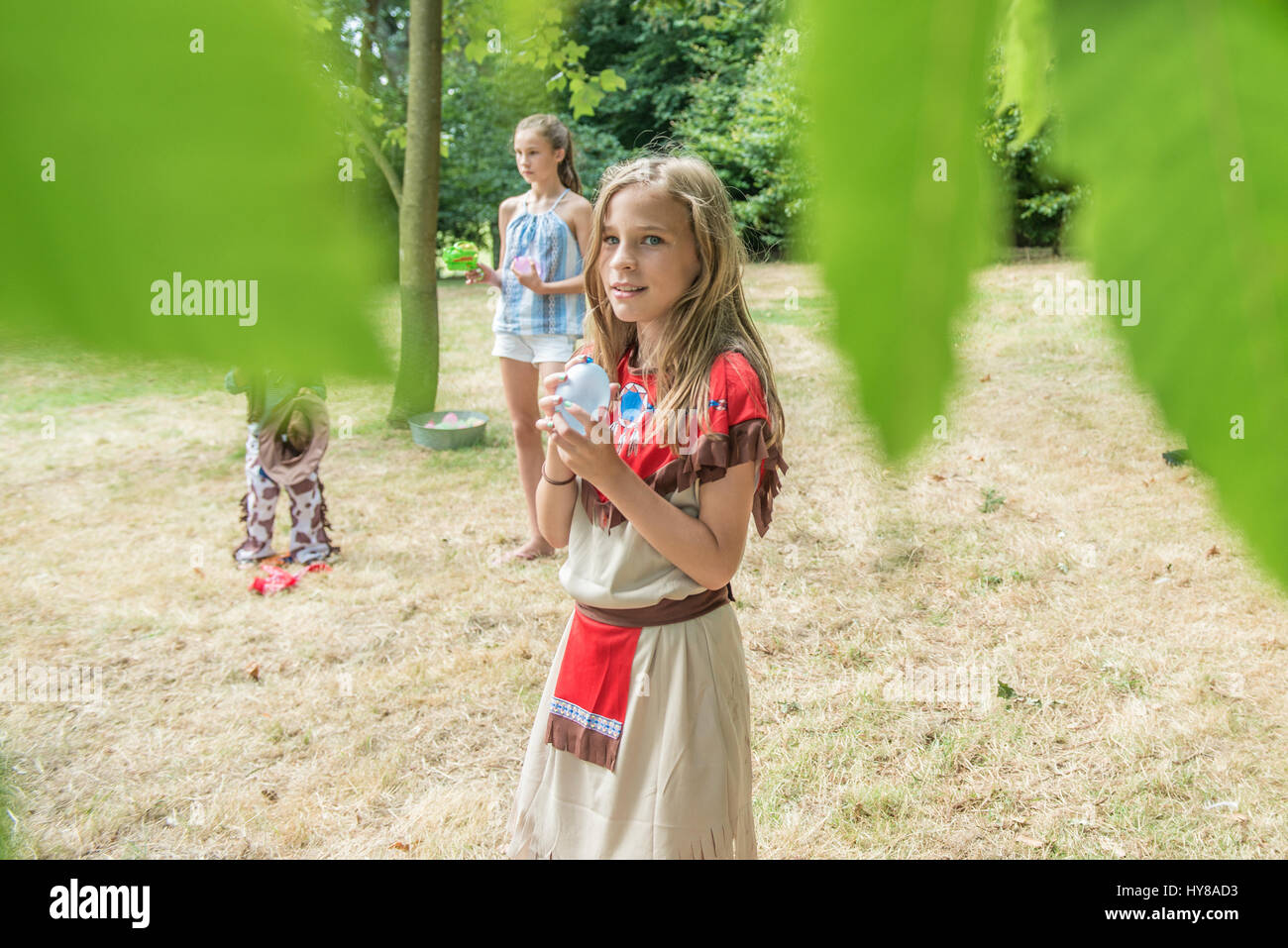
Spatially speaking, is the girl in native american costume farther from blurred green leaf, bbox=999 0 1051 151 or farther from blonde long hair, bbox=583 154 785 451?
blurred green leaf, bbox=999 0 1051 151

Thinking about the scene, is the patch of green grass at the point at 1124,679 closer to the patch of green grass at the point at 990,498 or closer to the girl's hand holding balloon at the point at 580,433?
the patch of green grass at the point at 990,498

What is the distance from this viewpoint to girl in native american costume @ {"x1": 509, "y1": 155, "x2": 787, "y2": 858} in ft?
3.40

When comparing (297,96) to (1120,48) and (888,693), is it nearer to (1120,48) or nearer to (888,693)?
(1120,48)

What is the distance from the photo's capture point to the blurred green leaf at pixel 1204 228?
0.14 meters

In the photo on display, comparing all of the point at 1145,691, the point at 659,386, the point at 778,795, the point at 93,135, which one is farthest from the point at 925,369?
the point at 1145,691

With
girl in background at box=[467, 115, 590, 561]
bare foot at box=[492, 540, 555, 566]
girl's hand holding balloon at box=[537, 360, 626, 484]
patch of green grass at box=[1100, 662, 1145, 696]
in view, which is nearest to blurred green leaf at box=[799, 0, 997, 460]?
girl in background at box=[467, 115, 590, 561]

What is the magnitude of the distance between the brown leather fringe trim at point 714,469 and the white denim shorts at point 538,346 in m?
0.69

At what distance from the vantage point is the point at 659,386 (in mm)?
1145

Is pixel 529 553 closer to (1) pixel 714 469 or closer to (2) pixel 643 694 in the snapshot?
(2) pixel 643 694

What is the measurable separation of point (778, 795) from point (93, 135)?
75.1 inches

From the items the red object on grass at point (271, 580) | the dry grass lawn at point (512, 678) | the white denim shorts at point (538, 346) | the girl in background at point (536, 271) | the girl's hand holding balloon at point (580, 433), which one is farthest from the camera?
the red object on grass at point (271, 580)

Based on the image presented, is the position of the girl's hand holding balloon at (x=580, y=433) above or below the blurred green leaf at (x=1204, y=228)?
below

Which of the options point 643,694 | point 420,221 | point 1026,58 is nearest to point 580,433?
point 643,694

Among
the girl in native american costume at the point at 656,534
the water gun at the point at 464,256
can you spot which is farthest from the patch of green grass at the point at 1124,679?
the water gun at the point at 464,256
